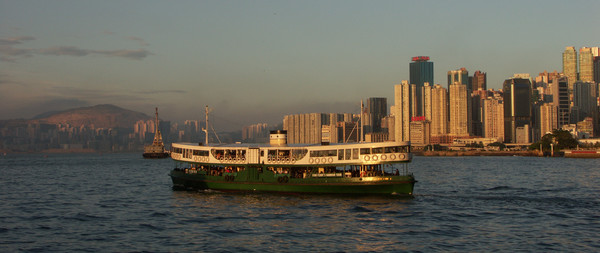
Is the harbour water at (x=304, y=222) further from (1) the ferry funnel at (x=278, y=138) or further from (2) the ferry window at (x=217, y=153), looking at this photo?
(1) the ferry funnel at (x=278, y=138)

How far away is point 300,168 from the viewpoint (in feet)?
158

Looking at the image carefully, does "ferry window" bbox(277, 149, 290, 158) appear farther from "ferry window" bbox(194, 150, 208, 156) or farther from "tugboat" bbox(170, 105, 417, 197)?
"ferry window" bbox(194, 150, 208, 156)

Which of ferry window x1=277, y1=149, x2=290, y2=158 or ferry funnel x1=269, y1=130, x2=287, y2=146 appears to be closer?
ferry window x1=277, y1=149, x2=290, y2=158

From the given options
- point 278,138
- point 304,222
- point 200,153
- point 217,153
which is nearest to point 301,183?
point 278,138

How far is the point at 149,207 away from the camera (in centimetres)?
4300

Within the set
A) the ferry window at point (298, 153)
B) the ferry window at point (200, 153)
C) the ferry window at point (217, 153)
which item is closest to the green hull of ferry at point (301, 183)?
the ferry window at point (200, 153)

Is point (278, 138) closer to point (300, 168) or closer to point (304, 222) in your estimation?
point (300, 168)

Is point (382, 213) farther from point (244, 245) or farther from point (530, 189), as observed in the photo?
point (530, 189)

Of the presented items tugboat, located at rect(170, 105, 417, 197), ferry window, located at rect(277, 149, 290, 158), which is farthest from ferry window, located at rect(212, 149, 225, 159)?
ferry window, located at rect(277, 149, 290, 158)

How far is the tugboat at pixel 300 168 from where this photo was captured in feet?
145

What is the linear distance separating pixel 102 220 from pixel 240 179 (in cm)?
1435

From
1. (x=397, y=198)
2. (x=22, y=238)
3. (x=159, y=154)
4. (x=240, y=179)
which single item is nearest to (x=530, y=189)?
(x=397, y=198)

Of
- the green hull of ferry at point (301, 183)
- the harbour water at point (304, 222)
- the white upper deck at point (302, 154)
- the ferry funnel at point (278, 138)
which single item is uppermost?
the ferry funnel at point (278, 138)

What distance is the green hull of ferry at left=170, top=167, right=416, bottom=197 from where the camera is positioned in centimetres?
4409
